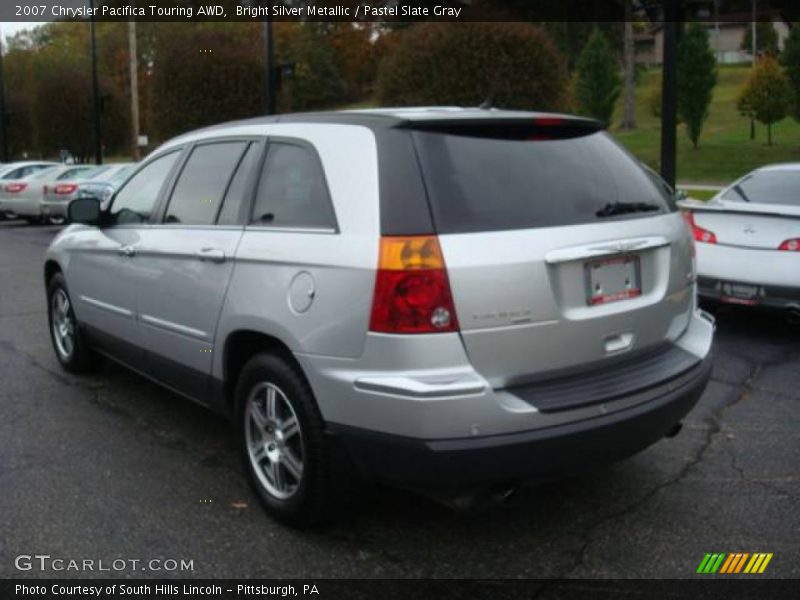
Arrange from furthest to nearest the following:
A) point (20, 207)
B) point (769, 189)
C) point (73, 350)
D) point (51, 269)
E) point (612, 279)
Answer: point (20, 207), point (769, 189), point (51, 269), point (73, 350), point (612, 279)

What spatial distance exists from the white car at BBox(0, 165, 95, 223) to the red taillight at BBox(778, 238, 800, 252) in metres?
17.1

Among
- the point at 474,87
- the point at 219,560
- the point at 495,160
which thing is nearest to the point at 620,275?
the point at 495,160

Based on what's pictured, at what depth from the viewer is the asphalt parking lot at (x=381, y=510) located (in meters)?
3.51

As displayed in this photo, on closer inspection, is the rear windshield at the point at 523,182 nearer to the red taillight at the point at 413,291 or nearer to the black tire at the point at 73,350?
the red taillight at the point at 413,291

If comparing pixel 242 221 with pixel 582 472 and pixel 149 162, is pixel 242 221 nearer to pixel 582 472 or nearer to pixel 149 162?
pixel 149 162

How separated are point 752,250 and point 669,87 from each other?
473cm

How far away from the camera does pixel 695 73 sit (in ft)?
116

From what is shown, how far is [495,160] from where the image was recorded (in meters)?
3.54

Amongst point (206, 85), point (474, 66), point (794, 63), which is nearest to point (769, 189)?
point (474, 66)

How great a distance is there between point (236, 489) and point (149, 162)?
2.09 meters

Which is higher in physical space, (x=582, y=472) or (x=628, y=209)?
(x=628, y=209)

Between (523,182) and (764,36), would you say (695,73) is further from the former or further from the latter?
(764,36)

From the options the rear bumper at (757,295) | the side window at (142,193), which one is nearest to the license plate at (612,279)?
the side window at (142,193)

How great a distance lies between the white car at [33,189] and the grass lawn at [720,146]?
19.0m
